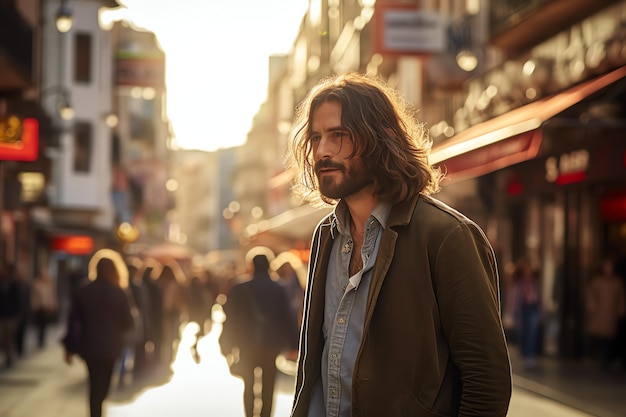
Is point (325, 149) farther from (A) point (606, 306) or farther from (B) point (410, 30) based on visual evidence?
(B) point (410, 30)

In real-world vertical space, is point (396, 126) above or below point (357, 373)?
above

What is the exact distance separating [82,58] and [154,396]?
33.7m

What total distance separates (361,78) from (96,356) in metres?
7.53

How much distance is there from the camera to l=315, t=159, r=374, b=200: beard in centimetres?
342

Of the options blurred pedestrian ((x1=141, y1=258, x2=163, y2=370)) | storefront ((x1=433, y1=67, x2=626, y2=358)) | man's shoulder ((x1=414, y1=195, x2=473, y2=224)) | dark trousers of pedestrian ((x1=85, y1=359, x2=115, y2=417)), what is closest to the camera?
man's shoulder ((x1=414, y1=195, x2=473, y2=224))

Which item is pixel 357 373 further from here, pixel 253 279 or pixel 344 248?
pixel 253 279

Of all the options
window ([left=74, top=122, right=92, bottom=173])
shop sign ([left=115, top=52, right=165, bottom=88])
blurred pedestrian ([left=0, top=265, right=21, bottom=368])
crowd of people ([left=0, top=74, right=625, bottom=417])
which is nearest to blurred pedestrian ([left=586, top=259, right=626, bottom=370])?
blurred pedestrian ([left=0, top=265, right=21, bottom=368])

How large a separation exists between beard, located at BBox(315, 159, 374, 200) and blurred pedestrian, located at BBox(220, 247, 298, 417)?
8015 millimetres

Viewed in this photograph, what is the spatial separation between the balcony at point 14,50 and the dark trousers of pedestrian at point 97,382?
36.6 feet

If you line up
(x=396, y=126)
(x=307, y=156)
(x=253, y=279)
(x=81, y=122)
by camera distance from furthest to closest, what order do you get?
(x=81, y=122) < (x=253, y=279) < (x=307, y=156) < (x=396, y=126)

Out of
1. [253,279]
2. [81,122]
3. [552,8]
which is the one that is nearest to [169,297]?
[552,8]

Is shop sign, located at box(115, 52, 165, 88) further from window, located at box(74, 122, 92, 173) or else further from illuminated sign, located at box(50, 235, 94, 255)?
illuminated sign, located at box(50, 235, 94, 255)

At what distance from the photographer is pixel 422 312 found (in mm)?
3205

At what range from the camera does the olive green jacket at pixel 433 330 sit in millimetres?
3154
